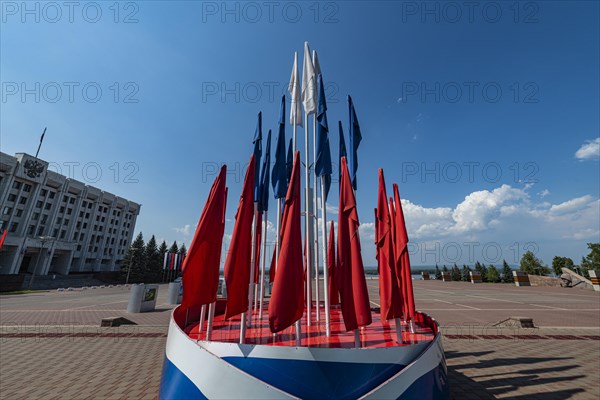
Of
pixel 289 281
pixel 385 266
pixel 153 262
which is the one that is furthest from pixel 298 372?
pixel 153 262

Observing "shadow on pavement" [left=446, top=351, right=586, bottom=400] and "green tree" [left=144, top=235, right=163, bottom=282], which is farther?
"green tree" [left=144, top=235, right=163, bottom=282]

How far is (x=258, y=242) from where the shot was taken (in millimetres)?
7023

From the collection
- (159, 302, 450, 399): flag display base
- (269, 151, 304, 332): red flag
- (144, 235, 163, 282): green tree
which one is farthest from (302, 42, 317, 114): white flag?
(144, 235, 163, 282): green tree

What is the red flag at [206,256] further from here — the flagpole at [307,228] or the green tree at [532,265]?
the green tree at [532,265]

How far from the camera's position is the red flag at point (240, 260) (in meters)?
4.05

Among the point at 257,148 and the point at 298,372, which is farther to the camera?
the point at 257,148

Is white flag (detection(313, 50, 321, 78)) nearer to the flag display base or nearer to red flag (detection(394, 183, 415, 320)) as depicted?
red flag (detection(394, 183, 415, 320))

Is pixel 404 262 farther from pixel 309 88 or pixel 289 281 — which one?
pixel 309 88

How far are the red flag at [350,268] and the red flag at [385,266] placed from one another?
1.27ft

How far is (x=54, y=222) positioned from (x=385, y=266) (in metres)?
65.6

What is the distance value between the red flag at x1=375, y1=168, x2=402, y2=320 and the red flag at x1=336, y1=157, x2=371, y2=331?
15.3 inches

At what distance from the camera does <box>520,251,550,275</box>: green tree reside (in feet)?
191

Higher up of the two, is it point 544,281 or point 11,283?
point 544,281

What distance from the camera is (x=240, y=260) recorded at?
4281mm
